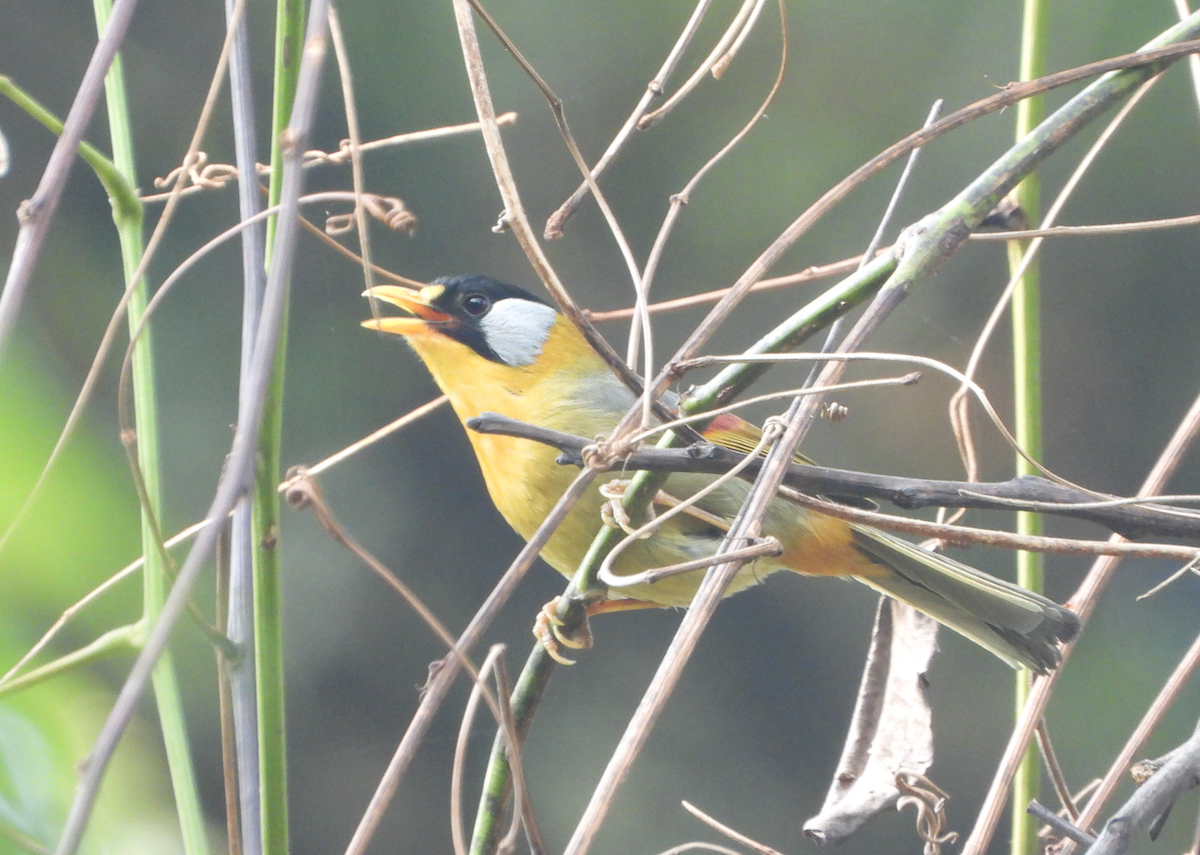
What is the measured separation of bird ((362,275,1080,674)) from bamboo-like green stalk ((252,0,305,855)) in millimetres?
726

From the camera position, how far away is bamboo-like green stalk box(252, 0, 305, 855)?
28.5 inches

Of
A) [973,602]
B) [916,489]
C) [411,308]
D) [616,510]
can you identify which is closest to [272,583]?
[616,510]

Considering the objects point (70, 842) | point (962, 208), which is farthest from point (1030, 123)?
point (70, 842)

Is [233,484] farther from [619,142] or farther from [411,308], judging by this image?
[411,308]

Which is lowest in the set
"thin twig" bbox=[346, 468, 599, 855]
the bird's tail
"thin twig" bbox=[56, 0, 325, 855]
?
the bird's tail

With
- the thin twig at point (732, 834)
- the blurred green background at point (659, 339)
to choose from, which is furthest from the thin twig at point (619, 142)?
the blurred green background at point (659, 339)

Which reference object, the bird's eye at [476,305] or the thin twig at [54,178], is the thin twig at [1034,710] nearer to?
the thin twig at [54,178]

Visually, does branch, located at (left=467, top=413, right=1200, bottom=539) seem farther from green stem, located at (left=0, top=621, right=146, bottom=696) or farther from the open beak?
the open beak

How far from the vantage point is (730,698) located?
3.36 metres

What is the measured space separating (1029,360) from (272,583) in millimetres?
758

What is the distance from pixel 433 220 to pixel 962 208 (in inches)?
91.9

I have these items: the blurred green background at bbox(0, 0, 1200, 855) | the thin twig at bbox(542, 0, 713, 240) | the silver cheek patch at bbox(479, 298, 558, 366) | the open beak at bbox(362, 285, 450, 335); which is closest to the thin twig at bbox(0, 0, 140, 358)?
the thin twig at bbox(542, 0, 713, 240)

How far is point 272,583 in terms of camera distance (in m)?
0.74

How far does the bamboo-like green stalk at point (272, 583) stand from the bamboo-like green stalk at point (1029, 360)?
684mm
